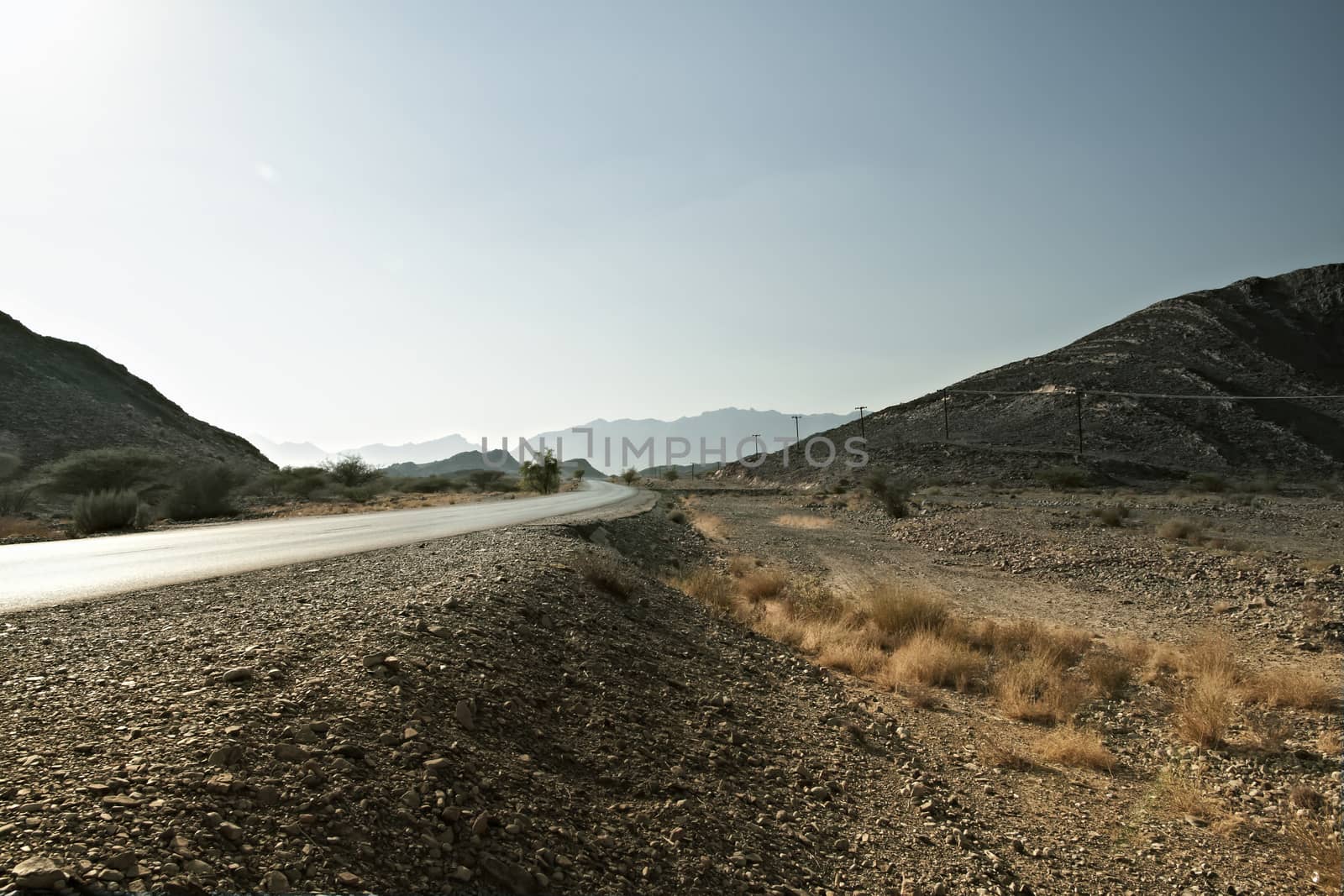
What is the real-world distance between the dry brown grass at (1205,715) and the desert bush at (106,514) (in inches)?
941

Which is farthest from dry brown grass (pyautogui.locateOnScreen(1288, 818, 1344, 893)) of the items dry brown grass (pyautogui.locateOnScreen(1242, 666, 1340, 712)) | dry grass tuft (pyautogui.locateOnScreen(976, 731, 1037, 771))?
dry brown grass (pyautogui.locateOnScreen(1242, 666, 1340, 712))

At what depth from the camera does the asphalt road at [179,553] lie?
8.59 m

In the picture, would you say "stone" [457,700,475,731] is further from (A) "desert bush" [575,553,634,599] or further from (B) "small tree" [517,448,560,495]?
(B) "small tree" [517,448,560,495]

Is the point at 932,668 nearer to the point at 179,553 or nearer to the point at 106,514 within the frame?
the point at 179,553

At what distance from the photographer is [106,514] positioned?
19406 millimetres

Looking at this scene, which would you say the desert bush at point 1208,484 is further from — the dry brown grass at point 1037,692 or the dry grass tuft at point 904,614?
the dry brown grass at point 1037,692

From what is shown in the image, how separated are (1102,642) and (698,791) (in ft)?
31.7

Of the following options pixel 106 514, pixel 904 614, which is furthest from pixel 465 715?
pixel 106 514

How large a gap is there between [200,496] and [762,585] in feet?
80.3

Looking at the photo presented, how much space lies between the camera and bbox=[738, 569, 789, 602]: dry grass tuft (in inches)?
570

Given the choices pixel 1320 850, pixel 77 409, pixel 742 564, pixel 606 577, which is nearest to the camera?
pixel 1320 850

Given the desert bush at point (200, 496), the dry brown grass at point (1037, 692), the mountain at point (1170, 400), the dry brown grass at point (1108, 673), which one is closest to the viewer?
the dry brown grass at point (1037, 692)

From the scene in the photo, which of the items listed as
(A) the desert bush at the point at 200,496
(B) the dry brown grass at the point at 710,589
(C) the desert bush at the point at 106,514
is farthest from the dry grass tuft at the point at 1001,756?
(A) the desert bush at the point at 200,496

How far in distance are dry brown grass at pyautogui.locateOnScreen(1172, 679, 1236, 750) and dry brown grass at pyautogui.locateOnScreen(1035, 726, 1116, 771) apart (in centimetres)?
104
